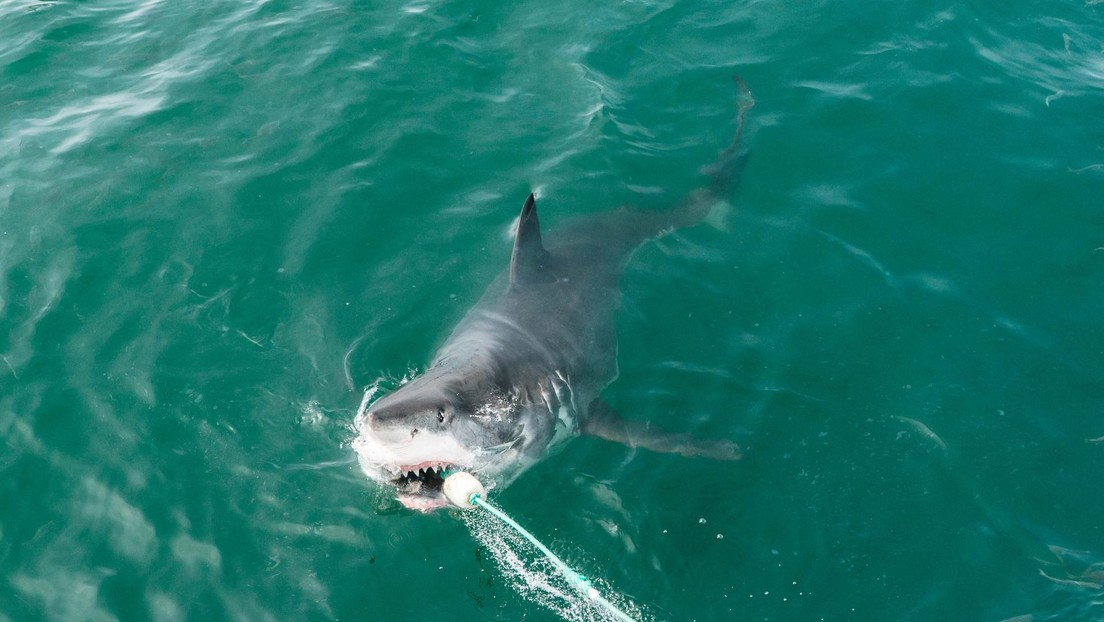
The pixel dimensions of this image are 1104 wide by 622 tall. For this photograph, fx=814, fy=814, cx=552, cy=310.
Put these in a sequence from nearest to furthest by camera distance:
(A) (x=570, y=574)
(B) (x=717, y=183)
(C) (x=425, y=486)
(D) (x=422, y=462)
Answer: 1. (A) (x=570, y=574)
2. (D) (x=422, y=462)
3. (C) (x=425, y=486)
4. (B) (x=717, y=183)

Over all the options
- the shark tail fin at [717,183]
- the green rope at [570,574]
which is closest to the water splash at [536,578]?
the green rope at [570,574]

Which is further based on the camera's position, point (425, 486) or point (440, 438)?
point (425, 486)

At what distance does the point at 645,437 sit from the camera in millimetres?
7730

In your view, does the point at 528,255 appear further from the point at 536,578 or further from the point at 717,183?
the point at 536,578

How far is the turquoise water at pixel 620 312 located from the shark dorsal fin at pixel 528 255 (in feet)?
2.25

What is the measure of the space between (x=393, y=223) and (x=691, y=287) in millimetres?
3768

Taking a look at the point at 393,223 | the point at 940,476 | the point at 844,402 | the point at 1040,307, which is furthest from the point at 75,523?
the point at 1040,307

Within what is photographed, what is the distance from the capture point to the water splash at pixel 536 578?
6.38m

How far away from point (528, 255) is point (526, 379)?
1.64 metres

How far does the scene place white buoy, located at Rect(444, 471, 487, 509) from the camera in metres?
6.42

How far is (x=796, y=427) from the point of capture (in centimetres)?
785

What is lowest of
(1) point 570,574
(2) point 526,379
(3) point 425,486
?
(1) point 570,574

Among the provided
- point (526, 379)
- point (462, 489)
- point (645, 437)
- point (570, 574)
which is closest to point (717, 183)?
point (645, 437)

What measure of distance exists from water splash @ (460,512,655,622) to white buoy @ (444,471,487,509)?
512mm
